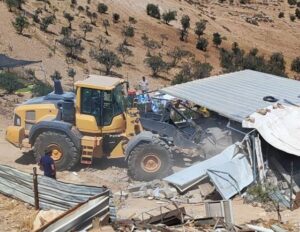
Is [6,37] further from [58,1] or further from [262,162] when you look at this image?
[262,162]

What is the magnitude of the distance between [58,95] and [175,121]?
10.1 feet

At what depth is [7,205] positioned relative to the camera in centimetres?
1217

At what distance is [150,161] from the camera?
14398mm

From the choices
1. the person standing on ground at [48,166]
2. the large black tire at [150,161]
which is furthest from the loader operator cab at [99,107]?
the person standing on ground at [48,166]

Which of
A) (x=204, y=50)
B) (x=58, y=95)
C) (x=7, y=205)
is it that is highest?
(x=58, y=95)

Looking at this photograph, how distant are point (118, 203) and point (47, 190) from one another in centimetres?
211

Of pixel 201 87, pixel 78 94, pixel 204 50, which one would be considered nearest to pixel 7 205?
pixel 78 94

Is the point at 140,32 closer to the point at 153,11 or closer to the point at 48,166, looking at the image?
the point at 153,11

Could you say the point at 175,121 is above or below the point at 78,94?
below

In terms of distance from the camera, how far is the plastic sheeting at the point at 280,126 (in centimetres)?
1416

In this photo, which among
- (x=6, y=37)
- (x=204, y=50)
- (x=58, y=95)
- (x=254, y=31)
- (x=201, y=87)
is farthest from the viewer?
(x=254, y=31)

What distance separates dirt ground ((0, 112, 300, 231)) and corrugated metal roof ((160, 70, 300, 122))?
2.82 m

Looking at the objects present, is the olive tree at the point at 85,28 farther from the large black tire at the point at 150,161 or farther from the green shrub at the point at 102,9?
the large black tire at the point at 150,161

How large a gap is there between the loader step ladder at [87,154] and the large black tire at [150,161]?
1.01 metres
